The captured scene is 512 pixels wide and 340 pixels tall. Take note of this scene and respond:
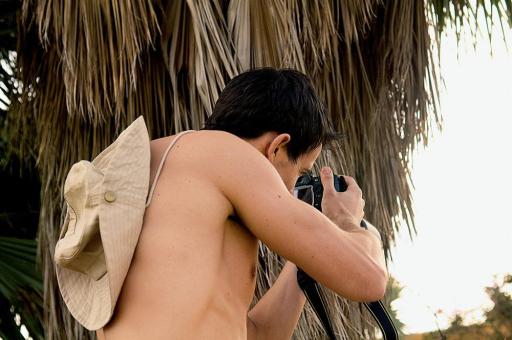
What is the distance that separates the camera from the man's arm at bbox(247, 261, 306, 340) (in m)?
2.49

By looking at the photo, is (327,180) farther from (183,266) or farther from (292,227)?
(183,266)

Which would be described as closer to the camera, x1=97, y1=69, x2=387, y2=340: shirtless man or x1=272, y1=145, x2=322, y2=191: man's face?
x1=97, y1=69, x2=387, y2=340: shirtless man

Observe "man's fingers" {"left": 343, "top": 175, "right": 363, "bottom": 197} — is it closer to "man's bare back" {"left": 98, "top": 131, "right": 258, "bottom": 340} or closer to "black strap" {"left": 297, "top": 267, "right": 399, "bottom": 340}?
"black strap" {"left": 297, "top": 267, "right": 399, "bottom": 340}

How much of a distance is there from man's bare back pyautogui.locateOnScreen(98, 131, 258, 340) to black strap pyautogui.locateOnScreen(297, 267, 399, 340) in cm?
34

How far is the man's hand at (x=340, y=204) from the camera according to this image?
7.28ft

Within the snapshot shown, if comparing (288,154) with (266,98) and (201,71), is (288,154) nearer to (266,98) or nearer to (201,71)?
(266,98)

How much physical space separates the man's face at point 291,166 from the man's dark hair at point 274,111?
0.04 ft

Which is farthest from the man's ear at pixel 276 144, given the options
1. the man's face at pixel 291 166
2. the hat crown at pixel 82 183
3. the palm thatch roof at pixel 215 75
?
the palm thatch roof at pixel 215 75

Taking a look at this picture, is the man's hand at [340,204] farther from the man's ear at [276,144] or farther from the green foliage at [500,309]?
the green foliage at [500,309]

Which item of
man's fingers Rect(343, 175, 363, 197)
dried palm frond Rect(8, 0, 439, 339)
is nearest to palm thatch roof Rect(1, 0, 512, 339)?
dried palm frond Rect(8, 0, 439, 339)

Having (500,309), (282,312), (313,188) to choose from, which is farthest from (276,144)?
(500,309)

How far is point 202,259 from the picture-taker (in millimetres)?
2035

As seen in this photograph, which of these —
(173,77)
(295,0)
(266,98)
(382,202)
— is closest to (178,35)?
(173,77)

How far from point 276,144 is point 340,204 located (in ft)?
0.63
